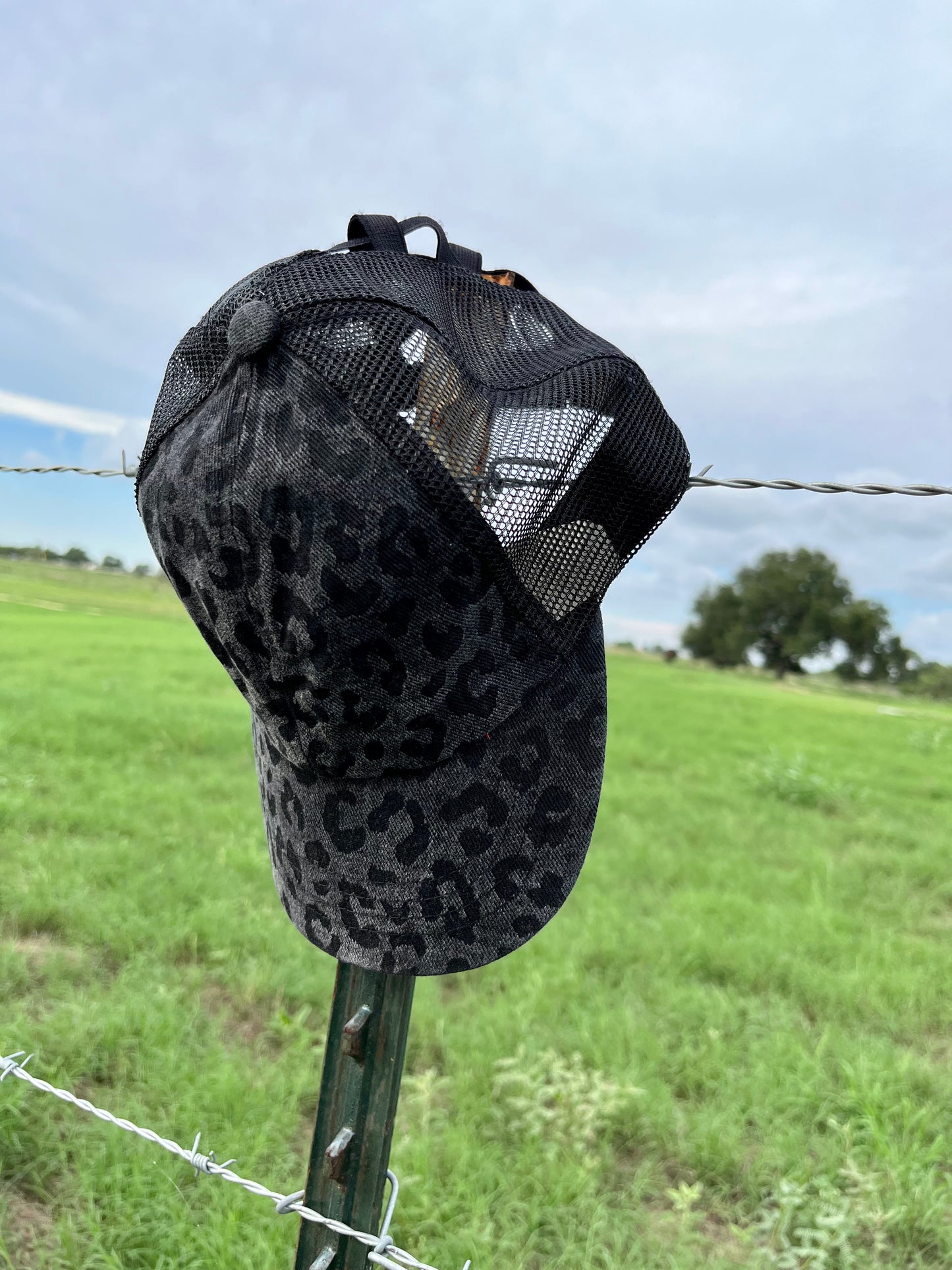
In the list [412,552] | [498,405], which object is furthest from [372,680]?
[498,405]

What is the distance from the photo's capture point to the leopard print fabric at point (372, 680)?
73 cm

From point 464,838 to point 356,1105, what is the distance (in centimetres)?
43

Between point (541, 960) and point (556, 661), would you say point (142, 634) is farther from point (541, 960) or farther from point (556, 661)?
point (556, 661)

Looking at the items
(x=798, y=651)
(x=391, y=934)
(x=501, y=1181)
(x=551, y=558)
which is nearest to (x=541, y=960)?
(x=501, y=1181)

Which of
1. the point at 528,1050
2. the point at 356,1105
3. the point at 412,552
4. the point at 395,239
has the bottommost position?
the point at 528,1050

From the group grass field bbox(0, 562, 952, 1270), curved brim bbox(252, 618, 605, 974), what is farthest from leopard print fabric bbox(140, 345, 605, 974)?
grass field bbox(0, 562, 952, 1270)

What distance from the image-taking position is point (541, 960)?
3.01 metres

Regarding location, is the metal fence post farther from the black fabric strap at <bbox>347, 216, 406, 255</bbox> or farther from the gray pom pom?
the black fabric strap at <bbox>347, 216, 406, 255</bbox>

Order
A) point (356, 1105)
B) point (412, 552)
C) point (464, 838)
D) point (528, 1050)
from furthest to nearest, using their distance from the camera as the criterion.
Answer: point (528, 1050)
point (356, 1105)
point (464, 838)
point (412, 552)

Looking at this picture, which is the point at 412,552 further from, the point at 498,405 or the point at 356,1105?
the point at 356,1105

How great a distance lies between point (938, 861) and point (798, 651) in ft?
85.7

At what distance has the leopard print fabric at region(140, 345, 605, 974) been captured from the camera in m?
0.73

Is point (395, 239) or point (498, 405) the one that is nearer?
point (498, 405)

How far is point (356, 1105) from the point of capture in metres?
1.03
